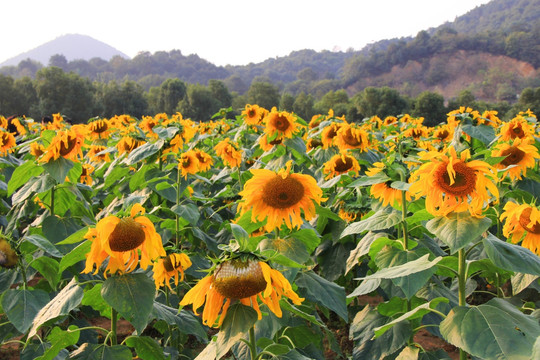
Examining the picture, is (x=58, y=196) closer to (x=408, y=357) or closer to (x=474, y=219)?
(x=408, y=357)

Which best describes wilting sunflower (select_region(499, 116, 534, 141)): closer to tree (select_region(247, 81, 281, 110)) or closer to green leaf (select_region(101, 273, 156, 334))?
green leaf (select_region(101, 273, 156, 334))

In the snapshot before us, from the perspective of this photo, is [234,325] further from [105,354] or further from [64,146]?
[64,146]

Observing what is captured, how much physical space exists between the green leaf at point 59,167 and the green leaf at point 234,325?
1.96 meters

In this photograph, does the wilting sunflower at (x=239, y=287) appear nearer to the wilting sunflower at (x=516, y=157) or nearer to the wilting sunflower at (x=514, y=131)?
the wilting sunflower at (x=516, y=157)

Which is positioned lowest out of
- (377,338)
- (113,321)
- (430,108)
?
(430,108)

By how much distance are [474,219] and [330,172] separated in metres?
2.54

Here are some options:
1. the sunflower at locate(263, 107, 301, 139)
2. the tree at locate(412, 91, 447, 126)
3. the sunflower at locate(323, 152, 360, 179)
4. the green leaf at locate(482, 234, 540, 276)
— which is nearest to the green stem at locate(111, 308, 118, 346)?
the green leaf at locate(482, 234, 540, 276)

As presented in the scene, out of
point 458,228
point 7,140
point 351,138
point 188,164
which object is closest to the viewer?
point 458,228

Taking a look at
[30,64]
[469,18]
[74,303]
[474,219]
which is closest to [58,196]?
[74,303]

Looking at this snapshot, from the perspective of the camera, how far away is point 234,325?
4.99 feet

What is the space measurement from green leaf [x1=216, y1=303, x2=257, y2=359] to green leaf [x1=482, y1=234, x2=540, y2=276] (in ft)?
3.12

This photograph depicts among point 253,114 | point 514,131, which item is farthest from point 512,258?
point 253,114

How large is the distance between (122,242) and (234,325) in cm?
67

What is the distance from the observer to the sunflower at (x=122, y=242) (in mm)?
1850
